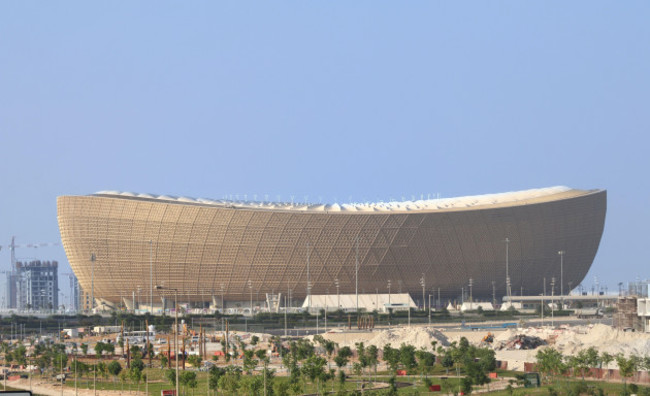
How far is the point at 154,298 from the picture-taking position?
5591 inches

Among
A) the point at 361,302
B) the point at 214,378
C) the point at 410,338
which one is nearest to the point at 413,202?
the point at 361,302

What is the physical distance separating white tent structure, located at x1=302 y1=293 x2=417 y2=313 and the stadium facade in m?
4.45

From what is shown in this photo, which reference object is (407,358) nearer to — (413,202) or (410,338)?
(410,338)

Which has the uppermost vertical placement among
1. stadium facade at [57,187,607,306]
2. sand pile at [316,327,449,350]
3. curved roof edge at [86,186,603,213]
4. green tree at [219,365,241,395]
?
curved roof edge at [86,186,603,213]

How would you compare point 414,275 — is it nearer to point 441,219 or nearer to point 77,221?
point 441,219

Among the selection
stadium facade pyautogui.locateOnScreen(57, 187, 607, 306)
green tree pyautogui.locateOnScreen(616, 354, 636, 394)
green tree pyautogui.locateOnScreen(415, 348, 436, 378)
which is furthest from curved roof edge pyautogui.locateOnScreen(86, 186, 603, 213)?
green tree pyautogui.locateOnScreen(616, 354, 636, 394)

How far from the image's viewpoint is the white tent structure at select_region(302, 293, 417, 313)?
127625 mm

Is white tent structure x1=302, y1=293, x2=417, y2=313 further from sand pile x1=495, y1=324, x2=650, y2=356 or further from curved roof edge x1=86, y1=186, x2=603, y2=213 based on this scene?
sand pile x1=495, y1=324, x2=650, y2=356

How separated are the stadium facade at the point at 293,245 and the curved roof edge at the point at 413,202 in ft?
1.39

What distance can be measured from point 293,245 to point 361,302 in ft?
37.2

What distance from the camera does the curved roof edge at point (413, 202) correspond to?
140375mm

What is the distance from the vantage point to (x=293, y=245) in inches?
5295

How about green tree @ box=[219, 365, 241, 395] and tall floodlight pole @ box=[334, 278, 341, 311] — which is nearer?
green tree @ box=[219, 365, 241, 395]

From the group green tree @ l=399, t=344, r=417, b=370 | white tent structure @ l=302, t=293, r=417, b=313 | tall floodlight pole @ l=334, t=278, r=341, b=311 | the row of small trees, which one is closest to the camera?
the row of small trees
